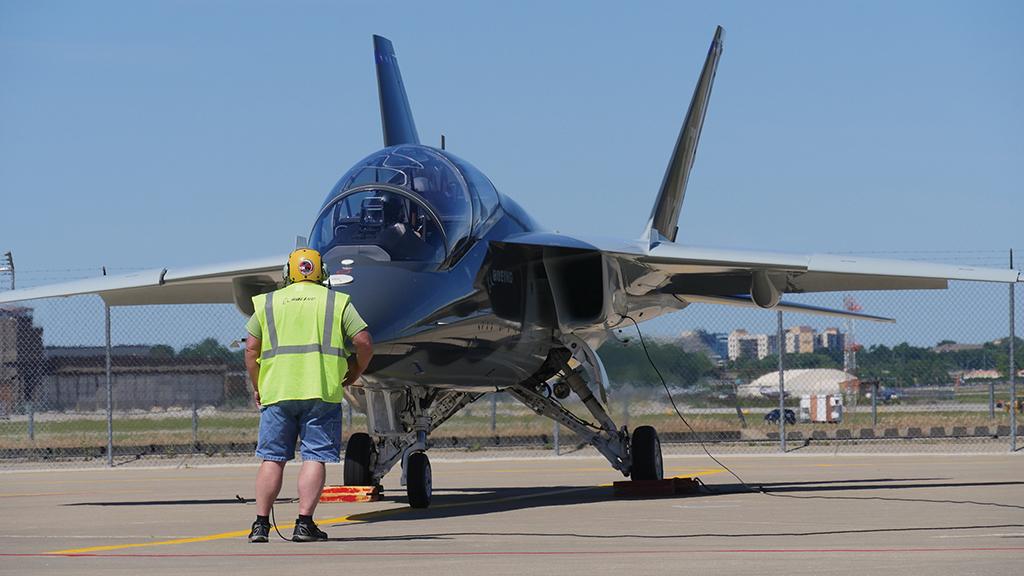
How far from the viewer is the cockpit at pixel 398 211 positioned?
10.9 meters

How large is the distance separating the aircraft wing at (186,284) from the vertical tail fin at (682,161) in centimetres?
474

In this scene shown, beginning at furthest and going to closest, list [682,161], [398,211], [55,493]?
1. [682,161]
2. [55,493]
3. [398,211]

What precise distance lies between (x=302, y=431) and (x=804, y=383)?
1609 centimetres

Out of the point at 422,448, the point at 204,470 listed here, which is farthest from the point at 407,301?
the point at 204,470

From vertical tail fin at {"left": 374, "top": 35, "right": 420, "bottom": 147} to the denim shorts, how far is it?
23.0 feet

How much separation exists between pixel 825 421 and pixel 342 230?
16.1 meters

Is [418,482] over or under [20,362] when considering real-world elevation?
under

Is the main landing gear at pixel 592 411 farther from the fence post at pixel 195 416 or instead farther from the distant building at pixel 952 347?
the fence post at pixel 195 416

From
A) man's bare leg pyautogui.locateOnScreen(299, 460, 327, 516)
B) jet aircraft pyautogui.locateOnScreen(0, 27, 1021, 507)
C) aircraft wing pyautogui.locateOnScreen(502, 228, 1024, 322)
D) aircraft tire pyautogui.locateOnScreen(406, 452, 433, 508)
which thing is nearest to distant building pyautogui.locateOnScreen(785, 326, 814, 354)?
jet aircraft pyautogui.locateOnScreen(0, 27, 1021, 507)

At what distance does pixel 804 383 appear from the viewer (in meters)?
23.7

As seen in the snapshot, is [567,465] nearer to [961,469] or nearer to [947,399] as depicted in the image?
[961,469]

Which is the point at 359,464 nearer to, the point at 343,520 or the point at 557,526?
the point at 343,520

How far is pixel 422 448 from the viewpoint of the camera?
1202cm

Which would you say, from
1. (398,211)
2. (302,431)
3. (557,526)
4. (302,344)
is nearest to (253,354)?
(302,344)
